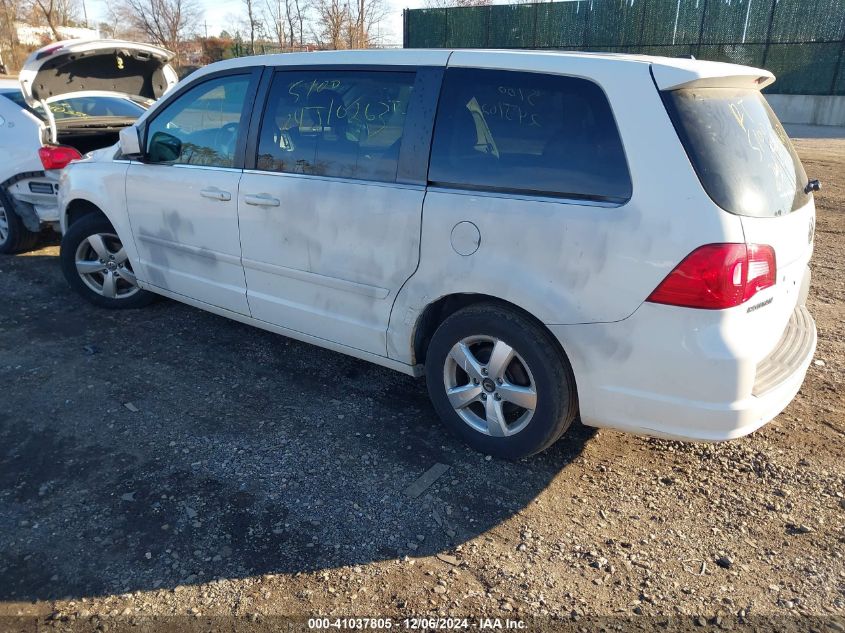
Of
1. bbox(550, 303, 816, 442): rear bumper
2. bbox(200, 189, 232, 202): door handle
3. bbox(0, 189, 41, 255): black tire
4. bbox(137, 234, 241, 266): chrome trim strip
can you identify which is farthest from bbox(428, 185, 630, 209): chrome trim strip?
bbox(0, 189, 41, 255): black tire

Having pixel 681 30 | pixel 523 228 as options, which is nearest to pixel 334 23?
pixel 681 30

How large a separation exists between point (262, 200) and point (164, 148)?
1.20 meters

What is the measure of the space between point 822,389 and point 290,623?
3.43 metres

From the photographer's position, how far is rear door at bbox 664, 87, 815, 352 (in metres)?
2.57

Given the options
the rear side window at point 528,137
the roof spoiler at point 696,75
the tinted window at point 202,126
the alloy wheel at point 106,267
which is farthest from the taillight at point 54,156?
the roof spoiler at point 696,75

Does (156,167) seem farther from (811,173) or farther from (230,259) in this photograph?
(811,173)

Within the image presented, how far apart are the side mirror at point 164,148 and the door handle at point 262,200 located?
92 centimetres

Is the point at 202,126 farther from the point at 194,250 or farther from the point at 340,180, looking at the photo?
the point at 340,180

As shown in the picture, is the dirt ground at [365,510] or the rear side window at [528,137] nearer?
the dirt ground at [365,510]

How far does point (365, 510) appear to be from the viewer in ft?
9.65

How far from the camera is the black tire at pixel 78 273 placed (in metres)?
5.10

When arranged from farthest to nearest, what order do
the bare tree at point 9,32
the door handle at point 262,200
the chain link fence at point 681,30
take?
the bare tree at point 9,32
the chain link fence at point 681,30
the door handle at point 262,200

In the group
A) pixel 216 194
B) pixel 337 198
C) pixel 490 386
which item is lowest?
pixel 490 386

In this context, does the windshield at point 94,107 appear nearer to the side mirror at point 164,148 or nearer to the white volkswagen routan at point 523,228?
the side mirror at point 164,148
